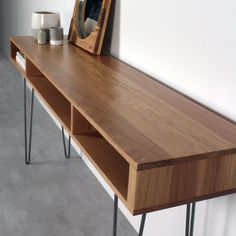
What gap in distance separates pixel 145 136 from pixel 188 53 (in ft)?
1.43

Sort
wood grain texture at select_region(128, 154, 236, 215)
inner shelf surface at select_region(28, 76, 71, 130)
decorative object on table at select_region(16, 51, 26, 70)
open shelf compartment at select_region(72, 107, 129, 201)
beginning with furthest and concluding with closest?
decorative object on table at select_region(16, 51, 26, 70) < inner shelf surface at select_region(28, 76, 71, 130) < open shelf compartment at select_region(72, 107, 129, 201) < wood grain texture at select_region(128, 154, 236, 215)

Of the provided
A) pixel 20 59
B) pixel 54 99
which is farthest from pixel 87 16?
pixel 54 99

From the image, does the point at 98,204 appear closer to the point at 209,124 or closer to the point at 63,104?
the point at 63,104

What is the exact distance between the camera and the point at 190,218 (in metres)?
1.37

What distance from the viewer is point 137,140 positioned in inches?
39.4

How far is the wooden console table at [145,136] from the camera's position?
3.06 feet

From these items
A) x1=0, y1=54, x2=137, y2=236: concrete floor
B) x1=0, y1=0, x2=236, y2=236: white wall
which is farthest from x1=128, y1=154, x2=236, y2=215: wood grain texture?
x1=0, y1=54, x2=137, y2=236: concrete floor

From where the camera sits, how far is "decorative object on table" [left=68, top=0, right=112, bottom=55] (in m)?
1.78

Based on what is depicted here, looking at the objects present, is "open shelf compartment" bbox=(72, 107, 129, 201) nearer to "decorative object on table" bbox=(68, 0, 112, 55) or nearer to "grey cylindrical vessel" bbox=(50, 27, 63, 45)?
"decorative object on table" bbox=(68, 0, 112, 55)

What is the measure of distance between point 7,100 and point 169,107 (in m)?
2.29

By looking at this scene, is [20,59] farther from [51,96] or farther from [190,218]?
[190,218]

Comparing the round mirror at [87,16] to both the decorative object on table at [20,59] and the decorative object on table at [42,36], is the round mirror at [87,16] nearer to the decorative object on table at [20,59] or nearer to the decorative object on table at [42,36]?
the decorative object on table at [42,36]

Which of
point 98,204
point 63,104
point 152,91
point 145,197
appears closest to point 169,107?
point 152,91

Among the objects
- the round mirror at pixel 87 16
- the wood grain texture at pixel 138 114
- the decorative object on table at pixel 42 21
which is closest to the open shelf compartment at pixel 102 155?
the wood grain texture at pixel 138 114
